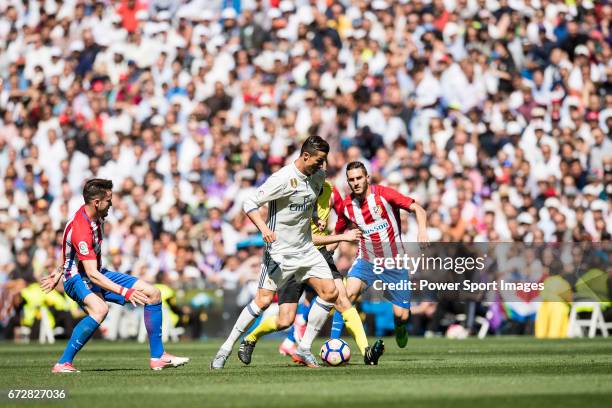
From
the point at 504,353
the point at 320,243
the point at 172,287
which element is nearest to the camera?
the point at 320,243

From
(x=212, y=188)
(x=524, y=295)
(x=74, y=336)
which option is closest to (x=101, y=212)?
(x=74, y=336)

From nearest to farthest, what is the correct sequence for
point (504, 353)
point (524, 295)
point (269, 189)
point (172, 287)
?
1. point (269, 189)
2. point (504, 353)
3. point (524, 295)
4. point (172, 287)

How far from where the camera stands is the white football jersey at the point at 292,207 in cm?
1367

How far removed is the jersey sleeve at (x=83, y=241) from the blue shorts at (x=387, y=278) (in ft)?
12.6

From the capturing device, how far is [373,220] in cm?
1630

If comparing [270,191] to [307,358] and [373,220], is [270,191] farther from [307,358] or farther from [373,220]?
[373,220]

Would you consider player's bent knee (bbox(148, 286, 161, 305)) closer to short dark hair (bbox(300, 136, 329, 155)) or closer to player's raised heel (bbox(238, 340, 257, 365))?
player's raised heel (bbox(238, 340, 257, 365))

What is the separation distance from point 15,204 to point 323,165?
1550cm

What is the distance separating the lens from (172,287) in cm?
2431

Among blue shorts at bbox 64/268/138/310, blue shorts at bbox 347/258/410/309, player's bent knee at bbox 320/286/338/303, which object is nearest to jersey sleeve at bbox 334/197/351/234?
blue shorts at bbox 347/258/410/309

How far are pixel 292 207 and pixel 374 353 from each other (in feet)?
6.32

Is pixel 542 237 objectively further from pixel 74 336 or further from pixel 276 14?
pixel 74 336

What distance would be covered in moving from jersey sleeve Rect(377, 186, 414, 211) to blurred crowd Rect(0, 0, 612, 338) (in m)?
7.17

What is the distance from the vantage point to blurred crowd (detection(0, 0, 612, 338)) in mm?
24484
